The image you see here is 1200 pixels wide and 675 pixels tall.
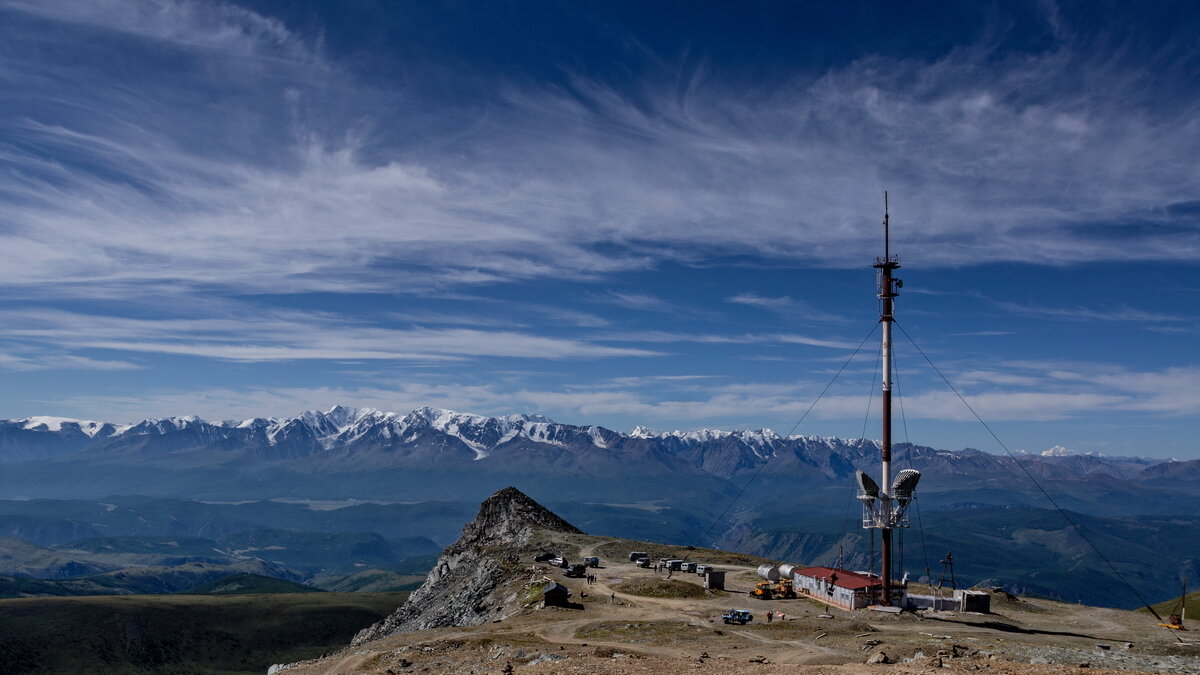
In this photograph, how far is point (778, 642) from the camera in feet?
191

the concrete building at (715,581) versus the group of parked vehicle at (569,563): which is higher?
the concrete building at (715,581)

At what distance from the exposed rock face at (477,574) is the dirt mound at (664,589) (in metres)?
15.8

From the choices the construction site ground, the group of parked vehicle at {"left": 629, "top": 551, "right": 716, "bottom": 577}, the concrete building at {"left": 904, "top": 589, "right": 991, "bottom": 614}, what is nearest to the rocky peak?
the group of parked vehicle at {"left": 629, "top": 551, "right": 716, "bottom": 577}

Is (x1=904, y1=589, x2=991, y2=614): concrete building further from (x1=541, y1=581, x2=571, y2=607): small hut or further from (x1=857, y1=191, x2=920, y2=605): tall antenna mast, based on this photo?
(x1=541, y1=581, x2=571, y2=607): small hut

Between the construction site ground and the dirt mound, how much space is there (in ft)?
3.53

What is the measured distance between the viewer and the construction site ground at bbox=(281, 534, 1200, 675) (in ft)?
155

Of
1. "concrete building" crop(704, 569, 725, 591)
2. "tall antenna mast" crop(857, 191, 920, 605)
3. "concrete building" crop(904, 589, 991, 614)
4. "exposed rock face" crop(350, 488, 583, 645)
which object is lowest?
"exposed rock face" crop(350, 488, 583, 645)

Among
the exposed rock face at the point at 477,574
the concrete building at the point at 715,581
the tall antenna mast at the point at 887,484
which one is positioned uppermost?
the tall antenna mast at the point at 887,484

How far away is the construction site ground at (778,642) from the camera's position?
47094 millimetres

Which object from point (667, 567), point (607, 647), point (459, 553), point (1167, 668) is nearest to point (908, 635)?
point (1167, 668)

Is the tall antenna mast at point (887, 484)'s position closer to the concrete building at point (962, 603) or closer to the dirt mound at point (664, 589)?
the concrete building at point (962, 603)

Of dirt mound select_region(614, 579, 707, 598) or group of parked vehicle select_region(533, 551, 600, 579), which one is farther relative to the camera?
group of parked vehicle select_region(533, 551, 600, 579)

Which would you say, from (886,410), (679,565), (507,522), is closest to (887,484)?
(886,410)

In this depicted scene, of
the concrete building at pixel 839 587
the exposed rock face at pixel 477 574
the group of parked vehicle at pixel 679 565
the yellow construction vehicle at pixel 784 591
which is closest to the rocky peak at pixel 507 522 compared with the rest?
the exposed rock face at pixel 477 574
